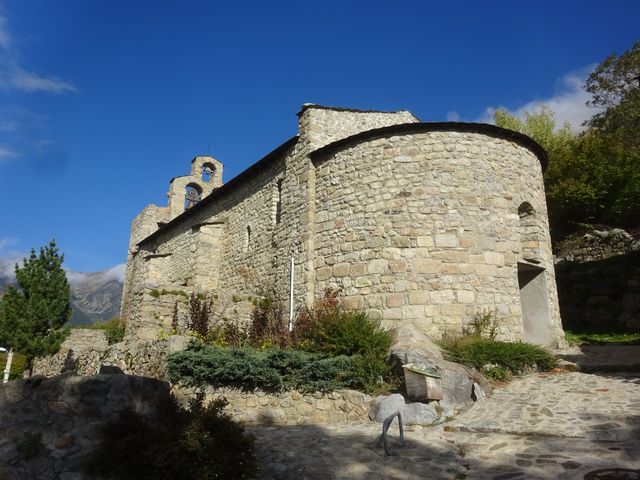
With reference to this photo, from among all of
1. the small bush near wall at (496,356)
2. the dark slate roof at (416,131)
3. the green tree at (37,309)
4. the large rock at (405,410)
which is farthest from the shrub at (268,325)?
the green tree at (37,309)

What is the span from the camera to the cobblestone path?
4.81 metres

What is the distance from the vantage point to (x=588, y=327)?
14852 millimetres

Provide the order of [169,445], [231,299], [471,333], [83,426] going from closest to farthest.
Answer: [169,445]
[83,426]
[471,333]
[231,299]

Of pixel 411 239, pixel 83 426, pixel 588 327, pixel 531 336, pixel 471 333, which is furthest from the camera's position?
pixel 588 327

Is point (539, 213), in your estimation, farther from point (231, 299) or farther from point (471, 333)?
point (231, 299)

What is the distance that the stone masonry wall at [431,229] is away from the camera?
1041 centimetres

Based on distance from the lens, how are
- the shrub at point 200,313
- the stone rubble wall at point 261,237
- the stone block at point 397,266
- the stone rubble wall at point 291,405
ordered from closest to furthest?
1. the stone rubble wall at point 291,405
2. the stone block at point 397,266
3. the shrub at point 200,313
4. the stone rubble wall at point 261,237

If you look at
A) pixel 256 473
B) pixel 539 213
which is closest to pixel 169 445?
pixel 256 473

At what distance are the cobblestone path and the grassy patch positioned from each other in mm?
5427

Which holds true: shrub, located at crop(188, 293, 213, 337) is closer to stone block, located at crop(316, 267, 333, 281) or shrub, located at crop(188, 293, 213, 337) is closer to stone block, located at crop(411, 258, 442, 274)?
stone block, located at crop(316, 267, 333, 281)

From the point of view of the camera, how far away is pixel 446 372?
7.77m

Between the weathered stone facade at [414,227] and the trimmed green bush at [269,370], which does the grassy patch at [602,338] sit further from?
the trimmed green bush at [269,370]

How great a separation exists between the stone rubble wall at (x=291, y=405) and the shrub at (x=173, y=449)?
272cm

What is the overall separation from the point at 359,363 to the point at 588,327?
34.3ft
